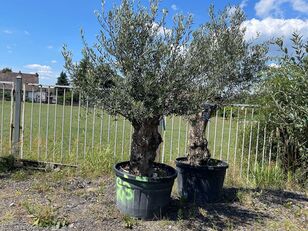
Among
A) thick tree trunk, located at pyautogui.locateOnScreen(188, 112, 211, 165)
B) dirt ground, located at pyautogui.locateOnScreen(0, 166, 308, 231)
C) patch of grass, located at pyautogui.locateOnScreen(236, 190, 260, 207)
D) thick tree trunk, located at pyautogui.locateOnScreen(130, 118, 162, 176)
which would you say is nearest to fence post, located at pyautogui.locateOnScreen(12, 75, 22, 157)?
dirt ground, located at pyautogui.locateOnScreen(0, 166, 308, 231)

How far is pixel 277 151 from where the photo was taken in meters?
6.55

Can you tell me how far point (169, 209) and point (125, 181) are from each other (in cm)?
78

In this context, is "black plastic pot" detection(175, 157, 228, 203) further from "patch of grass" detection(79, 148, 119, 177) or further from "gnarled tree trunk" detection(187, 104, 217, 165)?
"patch of grass" detection(79, 148, 119, 177)

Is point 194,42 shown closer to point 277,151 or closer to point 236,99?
point 236,99

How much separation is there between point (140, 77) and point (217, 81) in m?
1.09

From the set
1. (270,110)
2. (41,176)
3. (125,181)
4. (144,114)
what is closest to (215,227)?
(125,181)

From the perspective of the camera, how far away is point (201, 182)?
4973mm

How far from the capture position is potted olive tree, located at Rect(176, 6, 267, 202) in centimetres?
473

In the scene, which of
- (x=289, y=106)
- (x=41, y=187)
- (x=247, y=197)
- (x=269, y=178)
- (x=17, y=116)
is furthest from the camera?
(x=17, y=116)

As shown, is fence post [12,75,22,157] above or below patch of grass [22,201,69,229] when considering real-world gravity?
above

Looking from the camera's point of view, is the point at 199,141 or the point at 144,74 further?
the point at 199,141

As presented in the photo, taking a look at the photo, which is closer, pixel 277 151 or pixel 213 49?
pixel 213 49

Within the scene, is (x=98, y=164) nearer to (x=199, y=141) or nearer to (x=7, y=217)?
(x=199, y=141)

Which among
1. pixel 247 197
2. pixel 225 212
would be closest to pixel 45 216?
pixel 225 212
